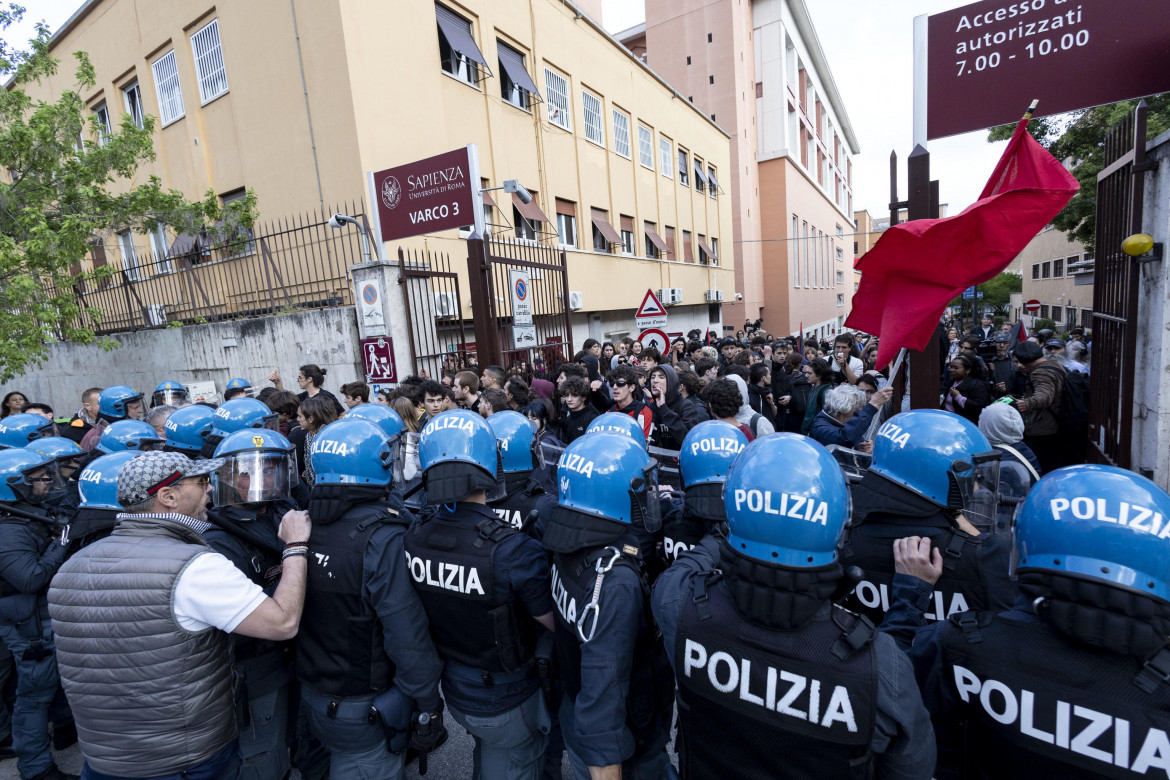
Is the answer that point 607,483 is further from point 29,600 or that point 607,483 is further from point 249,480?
point 29,600

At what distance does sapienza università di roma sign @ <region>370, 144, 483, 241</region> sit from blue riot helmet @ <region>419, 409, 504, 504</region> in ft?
17.7

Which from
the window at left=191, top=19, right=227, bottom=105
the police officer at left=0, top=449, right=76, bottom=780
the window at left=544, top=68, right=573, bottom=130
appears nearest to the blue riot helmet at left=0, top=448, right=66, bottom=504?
the police officer at left=0, top=449, right=76, bottom=780

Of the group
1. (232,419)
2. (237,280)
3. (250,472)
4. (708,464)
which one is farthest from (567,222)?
(708,464)

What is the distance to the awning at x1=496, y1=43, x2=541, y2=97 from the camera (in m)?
12.7

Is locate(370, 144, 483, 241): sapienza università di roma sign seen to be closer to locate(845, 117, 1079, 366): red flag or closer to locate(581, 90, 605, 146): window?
locate(845, 117, 1079, 366): red flag

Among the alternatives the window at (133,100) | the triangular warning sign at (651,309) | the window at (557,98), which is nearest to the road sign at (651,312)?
the triangular warning sign at (651,309)

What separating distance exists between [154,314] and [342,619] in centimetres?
1250

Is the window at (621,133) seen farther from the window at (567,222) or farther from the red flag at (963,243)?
the red flag at (963,243)

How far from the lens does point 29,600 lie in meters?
3.10

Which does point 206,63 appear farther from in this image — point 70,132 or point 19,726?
point 19,726

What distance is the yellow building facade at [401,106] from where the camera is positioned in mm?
9945

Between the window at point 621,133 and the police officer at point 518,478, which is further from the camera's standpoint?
the window at point 621,133

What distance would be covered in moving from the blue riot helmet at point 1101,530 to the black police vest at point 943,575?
0.50m

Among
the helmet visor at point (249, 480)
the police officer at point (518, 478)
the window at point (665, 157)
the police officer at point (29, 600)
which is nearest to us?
the helmet visor at point (249, 480)
